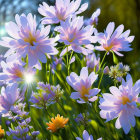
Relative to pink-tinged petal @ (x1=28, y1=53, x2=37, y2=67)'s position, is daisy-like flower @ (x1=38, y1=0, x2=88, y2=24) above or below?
above

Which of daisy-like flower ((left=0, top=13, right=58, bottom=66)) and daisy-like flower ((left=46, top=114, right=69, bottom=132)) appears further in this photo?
daisy-like flower ((left=46, top=114, right=69, bottom=132))

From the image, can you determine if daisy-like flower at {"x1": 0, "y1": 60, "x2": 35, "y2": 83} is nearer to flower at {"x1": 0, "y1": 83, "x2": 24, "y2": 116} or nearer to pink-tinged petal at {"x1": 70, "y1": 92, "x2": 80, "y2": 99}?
flower at {"x1": 0, "y1": 83, "x2": 24, "y2": 116}

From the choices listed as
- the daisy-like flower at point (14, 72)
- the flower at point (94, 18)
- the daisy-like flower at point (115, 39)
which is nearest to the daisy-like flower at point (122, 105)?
the daisy-like flower at point (115, 39)

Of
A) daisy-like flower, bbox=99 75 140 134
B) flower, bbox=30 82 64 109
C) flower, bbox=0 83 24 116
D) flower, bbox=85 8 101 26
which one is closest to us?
daisy-like flower, bbox=99 75 140 134

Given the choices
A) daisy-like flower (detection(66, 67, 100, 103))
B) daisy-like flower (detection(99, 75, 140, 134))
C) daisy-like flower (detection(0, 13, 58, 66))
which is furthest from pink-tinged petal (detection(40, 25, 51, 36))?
daisy-like flower (detection(99, 75, 140, 134))

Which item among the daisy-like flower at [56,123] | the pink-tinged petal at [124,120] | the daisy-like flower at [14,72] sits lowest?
the daisy-like flower at [56,123]

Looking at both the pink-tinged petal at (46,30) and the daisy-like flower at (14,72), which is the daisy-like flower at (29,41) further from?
the daisy-like flower at (14,72)
